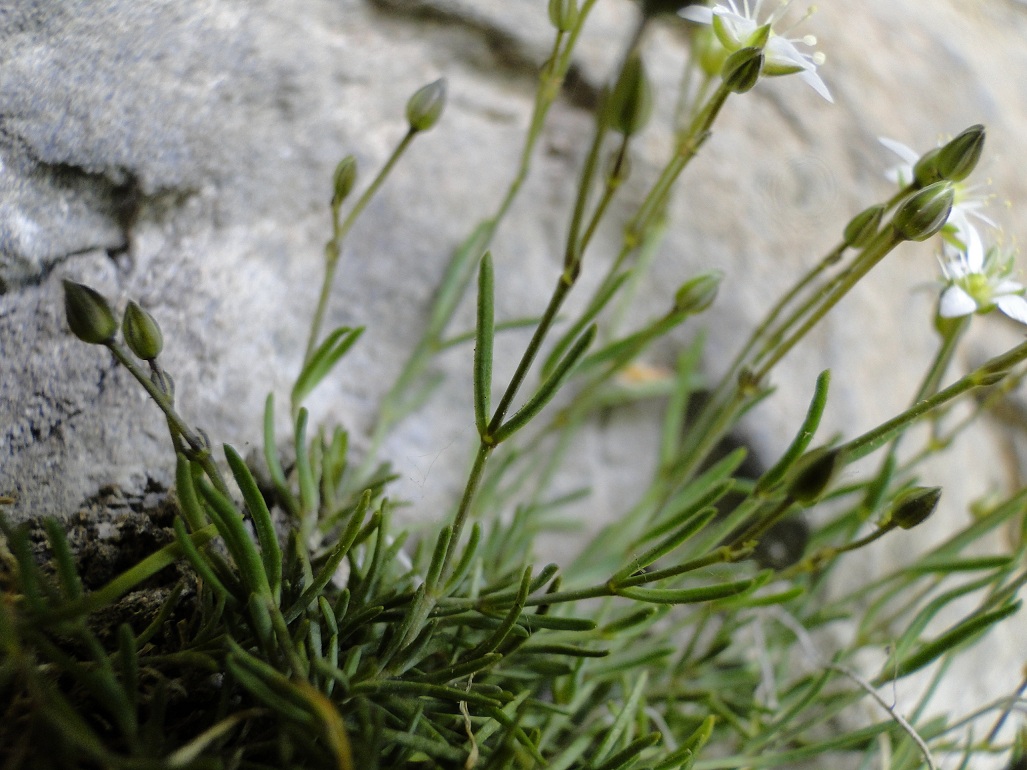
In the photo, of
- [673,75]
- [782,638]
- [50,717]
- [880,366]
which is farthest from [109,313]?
[880,366]

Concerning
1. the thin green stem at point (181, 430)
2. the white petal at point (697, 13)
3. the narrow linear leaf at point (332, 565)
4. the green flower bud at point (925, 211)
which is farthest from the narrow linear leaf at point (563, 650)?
the white petal at point (697, 13)

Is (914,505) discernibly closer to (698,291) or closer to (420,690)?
(698,291)

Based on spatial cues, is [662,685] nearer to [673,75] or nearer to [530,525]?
[530,525]

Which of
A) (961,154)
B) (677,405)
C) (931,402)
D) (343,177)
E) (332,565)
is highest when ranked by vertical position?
(961,154)

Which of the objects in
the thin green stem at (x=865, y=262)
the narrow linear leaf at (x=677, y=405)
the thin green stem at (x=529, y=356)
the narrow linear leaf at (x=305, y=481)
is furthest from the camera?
the narrow linear leaf at (x=677, y=405)

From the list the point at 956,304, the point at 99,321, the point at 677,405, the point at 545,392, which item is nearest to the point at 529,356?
the point at 545,392

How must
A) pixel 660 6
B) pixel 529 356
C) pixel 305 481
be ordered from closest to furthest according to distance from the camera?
pixel 529 356 < pixel 660 6 < pixel 305 481

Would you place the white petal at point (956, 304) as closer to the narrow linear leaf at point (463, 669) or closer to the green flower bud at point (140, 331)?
the narrow linear leaf at point (463, 669)
